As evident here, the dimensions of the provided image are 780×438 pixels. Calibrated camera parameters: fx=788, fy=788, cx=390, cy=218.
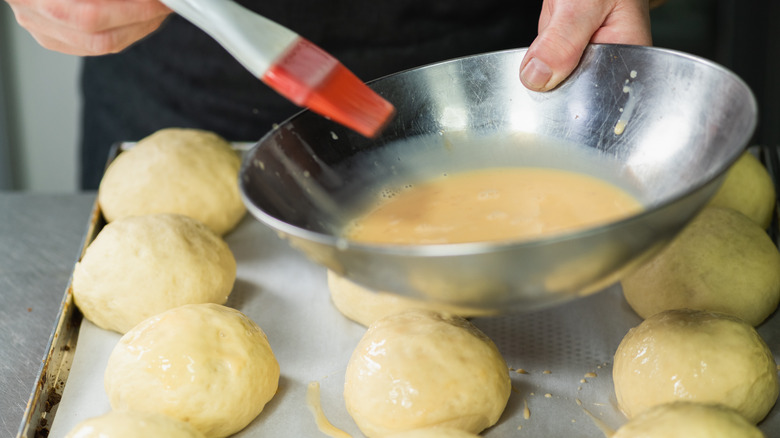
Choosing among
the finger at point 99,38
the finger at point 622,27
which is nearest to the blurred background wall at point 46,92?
the finger at point 622,27

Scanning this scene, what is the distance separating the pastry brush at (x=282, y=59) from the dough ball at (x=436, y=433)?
1.54 feet

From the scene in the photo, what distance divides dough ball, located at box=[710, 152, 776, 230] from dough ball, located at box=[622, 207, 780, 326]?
0.20m

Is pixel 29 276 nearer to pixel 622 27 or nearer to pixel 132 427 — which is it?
pixel 132 427

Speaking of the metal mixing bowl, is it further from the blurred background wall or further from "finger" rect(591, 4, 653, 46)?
the blurred background wall

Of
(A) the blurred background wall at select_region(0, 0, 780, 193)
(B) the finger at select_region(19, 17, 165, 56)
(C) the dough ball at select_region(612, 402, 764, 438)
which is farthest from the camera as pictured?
(A) the blurred background wall at select_region(0, 0, 780, 193)

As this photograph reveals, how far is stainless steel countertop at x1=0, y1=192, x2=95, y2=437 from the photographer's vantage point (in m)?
1.52

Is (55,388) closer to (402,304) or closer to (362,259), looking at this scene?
(402,304)

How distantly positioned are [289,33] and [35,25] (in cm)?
63

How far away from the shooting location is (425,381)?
1280mm

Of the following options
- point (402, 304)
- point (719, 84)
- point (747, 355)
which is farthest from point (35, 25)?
point (747, 355)

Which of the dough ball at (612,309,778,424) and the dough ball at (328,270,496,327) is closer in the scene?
the dough ball at (612,309,778,424)

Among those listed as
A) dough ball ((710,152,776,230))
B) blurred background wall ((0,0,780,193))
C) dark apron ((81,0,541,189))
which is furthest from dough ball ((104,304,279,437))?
blurred background wall ((0,0,780,193))

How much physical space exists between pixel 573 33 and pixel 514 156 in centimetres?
23

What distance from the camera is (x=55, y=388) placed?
4.74 feet
